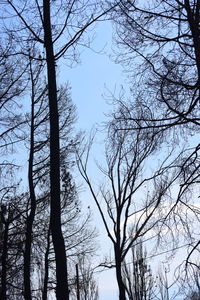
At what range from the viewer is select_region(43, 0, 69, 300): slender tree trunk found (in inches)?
344

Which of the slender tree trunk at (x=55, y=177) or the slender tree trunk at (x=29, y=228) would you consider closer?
the slender tree trunk at (x=55, y=177)

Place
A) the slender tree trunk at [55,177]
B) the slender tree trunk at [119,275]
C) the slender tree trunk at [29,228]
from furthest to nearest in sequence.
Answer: the slender tree trunk at [119,275], the slender tree trunk at [29,228], the slender tree trunk at [55,177]

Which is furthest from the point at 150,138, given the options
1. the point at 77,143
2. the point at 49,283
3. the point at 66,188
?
the point at 49,283

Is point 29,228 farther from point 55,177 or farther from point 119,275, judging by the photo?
point 55,177

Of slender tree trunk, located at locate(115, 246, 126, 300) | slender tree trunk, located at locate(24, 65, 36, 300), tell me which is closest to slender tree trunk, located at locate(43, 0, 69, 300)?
slender tree trunk, located at locate(24, 65, 36, 300)

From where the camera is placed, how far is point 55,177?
934cm

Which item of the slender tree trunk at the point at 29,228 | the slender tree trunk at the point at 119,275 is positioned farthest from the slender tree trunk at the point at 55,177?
the slender tree trunk at the point at 119,275

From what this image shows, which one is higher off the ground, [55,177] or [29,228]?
[29,228]

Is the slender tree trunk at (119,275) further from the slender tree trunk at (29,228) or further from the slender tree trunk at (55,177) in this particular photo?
the slender tree trunk at (55,177)

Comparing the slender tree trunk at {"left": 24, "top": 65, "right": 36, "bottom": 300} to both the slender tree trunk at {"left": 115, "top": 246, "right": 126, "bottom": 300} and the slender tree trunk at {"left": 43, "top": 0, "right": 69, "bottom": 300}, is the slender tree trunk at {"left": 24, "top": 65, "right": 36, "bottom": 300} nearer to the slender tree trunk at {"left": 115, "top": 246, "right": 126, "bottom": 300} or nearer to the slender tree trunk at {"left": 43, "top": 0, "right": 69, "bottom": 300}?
the slender tree trunk at {"left": 115, "top": 246, "right": 126, "bottom": 300}

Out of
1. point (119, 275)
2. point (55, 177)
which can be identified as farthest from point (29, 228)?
point (55, 177)

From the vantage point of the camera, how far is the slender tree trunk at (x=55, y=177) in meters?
8.73

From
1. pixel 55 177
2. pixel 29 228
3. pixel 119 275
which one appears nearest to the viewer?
pixel 55 177

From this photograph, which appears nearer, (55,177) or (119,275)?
(55,177)
